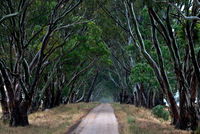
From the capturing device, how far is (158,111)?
2025 centimetres

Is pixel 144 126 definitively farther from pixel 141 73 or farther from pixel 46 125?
pixel 141 73

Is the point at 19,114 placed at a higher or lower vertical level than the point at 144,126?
higher

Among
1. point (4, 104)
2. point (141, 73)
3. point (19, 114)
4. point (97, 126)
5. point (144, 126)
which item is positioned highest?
point (141, 73)

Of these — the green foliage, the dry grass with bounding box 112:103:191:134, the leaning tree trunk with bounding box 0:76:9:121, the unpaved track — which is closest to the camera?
the dry grass with bounding box 112:103:191:134

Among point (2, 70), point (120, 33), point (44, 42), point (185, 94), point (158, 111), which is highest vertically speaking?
point (120, 33)

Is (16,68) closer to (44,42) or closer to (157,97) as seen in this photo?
(44,42)

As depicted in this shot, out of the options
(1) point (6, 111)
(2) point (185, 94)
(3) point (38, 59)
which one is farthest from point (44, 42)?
(2) point (185, 94)

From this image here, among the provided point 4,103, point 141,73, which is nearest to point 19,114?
point 4,103

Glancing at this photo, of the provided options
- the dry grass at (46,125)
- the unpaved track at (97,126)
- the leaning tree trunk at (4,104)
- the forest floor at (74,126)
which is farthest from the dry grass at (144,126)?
the leaning tree trunk at (4,104)

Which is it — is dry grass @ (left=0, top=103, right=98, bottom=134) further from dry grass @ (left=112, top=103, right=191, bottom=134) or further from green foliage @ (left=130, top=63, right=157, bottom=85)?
green foliage @ (left=130, top=63, right=157, bottom=85)

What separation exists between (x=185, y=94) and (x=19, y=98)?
31.2 feet

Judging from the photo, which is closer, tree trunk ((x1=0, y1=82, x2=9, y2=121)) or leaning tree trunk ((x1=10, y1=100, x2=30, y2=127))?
leaning tree trunk ((x1=10, y1=100, x2=30, y2=127))

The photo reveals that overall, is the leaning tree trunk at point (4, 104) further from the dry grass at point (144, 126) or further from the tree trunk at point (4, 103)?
the dry grass at point (144, 126)

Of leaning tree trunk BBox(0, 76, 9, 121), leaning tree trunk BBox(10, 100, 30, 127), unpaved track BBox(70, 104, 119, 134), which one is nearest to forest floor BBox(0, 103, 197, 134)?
unpaved track BBox(70, 104, 119, 134)
